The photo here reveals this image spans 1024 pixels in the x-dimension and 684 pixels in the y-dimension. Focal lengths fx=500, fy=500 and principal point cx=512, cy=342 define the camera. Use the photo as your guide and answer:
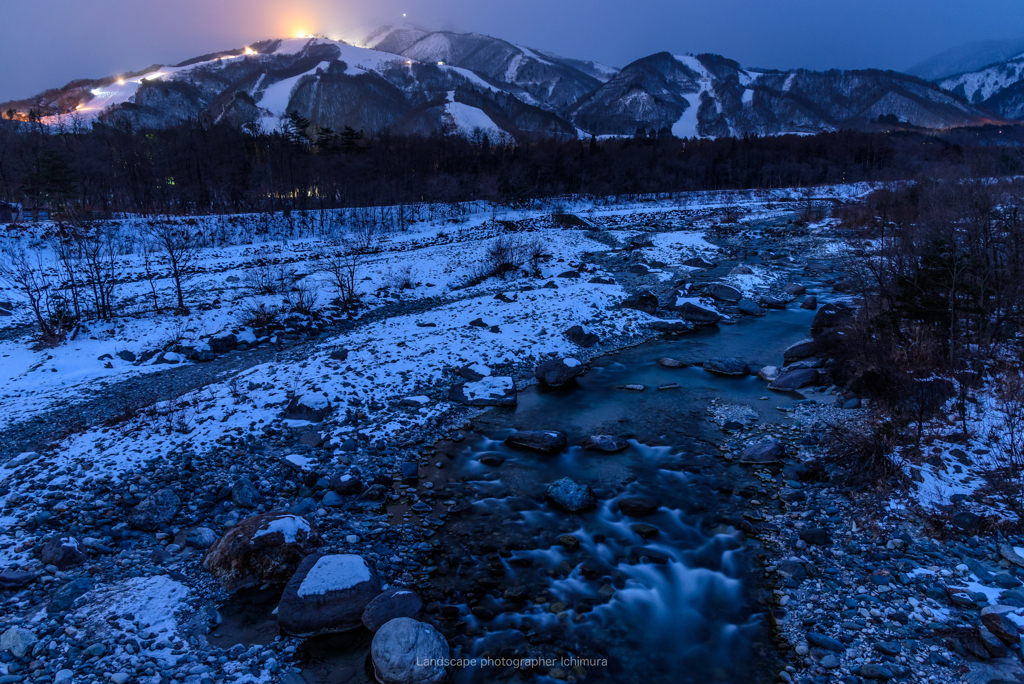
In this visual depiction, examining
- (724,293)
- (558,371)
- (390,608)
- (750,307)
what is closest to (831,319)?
(750,307)

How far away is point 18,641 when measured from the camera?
538 centimetres

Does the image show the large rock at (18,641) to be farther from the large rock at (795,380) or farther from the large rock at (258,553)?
the large rock at (795,380)

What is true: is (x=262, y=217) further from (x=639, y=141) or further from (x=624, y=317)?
(x=639, y=141)

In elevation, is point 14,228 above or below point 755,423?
above

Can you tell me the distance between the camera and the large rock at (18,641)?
5.30 m

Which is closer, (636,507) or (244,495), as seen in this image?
(244,495)

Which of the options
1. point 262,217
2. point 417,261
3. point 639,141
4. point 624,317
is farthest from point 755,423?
point 639,141

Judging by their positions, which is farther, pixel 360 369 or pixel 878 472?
pixel 360 369

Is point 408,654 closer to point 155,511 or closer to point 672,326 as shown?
point 155,511

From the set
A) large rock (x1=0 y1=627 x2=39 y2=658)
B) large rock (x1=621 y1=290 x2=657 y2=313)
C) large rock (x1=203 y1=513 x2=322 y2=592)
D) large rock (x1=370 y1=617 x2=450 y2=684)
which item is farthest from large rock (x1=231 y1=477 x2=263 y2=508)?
large rock (x1=621 y1=290 x2=657 y2=313)

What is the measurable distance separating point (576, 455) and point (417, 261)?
20.5m

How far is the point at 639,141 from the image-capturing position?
11081cm

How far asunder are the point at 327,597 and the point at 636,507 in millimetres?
5060

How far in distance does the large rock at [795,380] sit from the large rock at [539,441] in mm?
6279
